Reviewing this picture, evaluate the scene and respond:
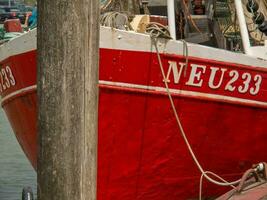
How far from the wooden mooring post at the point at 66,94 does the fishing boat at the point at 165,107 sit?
3351mm

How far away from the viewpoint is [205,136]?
7.89 metres

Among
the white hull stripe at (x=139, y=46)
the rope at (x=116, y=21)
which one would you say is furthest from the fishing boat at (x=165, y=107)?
the rope at (x=116, y=21)

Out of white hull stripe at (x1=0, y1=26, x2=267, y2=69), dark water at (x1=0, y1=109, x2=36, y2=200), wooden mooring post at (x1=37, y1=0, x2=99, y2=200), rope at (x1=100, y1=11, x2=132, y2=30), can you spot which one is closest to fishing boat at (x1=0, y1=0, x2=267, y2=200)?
white hull stripe at (x1=0, y1=26, x2=267, y2=69)

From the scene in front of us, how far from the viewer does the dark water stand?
10.6 metres

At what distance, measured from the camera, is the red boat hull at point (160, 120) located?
7.31m

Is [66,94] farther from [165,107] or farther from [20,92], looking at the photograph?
[20,92]

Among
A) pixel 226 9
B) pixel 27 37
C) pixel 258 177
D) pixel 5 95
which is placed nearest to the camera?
pixel 258 177

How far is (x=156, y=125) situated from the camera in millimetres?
→ 7578

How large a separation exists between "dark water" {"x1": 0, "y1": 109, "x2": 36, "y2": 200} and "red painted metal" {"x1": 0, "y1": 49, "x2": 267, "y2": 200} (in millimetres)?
2499

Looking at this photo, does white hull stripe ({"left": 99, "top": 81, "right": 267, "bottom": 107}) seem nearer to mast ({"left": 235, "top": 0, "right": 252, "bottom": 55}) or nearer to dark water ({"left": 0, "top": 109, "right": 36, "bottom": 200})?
mast ({"left": 235, "top": 0, "right": 252, "bottom": 55})

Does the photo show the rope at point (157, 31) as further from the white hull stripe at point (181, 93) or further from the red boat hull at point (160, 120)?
the white hull stripe at point (181, 93)

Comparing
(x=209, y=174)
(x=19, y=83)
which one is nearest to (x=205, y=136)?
(x=209, y=174)

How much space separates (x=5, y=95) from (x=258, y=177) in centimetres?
369

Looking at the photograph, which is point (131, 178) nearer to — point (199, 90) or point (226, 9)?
point (199, 90)
